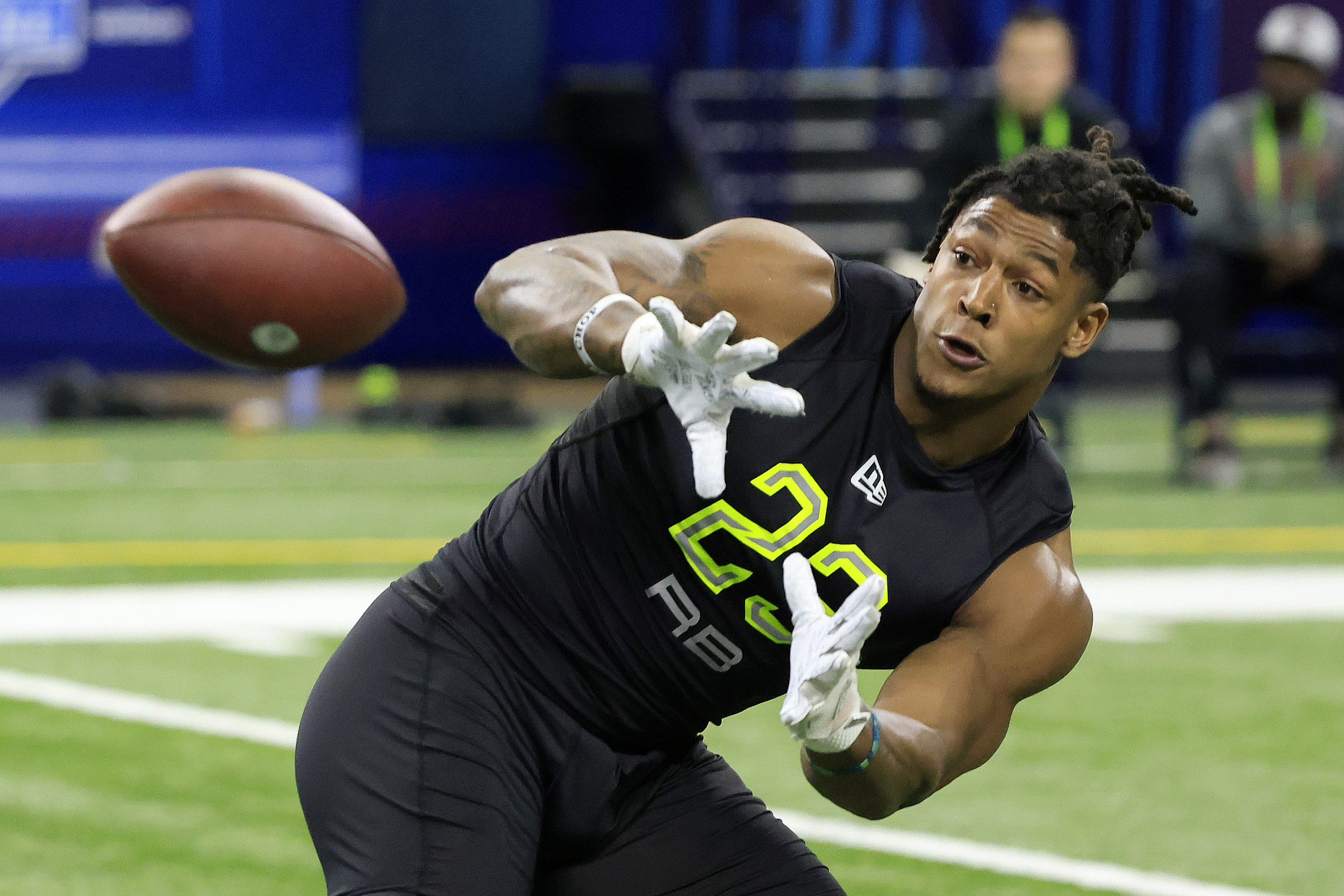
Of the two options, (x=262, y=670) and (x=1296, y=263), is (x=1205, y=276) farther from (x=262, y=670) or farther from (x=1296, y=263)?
(x=262, y=670)

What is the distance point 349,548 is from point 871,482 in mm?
4474

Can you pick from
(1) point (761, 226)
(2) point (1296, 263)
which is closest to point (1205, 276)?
(2) point (1296, 263)

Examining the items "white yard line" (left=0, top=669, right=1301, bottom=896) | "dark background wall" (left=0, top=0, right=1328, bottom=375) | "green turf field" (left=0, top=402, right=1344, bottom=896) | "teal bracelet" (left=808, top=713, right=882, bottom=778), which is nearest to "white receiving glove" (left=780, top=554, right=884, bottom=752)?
"teal bracelet" (left=808, top=713, right=882, bottom=778)

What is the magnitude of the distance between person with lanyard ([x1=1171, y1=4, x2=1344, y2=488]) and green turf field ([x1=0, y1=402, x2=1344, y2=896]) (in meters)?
1.22

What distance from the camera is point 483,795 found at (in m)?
2.43

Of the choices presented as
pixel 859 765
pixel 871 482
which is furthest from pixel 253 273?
pixel 859 765

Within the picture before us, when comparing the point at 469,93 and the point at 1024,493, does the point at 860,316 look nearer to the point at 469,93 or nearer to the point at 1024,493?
the point at 1024,493

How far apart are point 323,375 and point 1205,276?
7.36 m

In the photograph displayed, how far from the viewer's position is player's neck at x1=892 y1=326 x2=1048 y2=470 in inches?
95.8

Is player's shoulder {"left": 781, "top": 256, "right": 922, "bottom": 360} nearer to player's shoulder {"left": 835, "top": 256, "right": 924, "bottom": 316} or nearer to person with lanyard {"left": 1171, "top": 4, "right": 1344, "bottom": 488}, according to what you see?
player's shoulder {"left": 835, "top": 256, "right": 924, "bottom": 316}

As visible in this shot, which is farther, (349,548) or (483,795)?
(349,548)

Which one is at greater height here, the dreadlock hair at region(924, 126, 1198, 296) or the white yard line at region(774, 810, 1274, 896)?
the dreadlock hair at region(924, 126, 1198, 296)

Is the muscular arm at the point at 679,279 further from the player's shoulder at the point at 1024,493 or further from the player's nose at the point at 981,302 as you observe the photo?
the player's shoulder at the point at 1024,493

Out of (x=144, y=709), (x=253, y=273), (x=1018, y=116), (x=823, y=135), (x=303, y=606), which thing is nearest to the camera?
(x=253, y=273)
